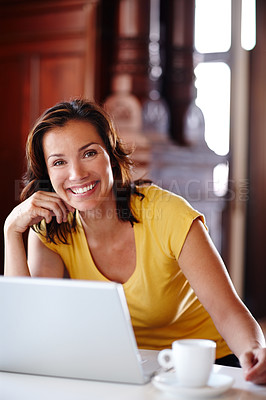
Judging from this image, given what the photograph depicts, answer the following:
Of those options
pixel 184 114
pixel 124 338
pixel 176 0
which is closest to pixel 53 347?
pixel 124 338

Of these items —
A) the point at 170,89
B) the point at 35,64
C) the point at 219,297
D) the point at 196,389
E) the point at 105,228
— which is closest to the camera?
the point at 196,389

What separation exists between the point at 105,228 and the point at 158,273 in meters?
0.22

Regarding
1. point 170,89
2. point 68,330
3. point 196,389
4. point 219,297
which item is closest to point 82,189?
point 219,297

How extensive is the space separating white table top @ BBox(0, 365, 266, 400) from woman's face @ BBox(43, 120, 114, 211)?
66 cm

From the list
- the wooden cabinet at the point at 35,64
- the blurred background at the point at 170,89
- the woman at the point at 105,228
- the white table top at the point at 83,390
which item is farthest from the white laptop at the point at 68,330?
the wooden cabinet at the point at 35,64

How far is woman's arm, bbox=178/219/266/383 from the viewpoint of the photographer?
1.33m

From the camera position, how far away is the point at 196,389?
1.02m

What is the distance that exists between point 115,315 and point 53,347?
0.17m

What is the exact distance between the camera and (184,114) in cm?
399

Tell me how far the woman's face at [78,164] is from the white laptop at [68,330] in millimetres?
631

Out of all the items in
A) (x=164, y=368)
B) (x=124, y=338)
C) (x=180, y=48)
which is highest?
(x=180, y=48)

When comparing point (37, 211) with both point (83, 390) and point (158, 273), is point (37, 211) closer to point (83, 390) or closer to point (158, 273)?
point (158, 273)

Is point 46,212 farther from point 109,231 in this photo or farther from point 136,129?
point 136,129

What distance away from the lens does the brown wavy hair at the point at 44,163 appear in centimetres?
170
